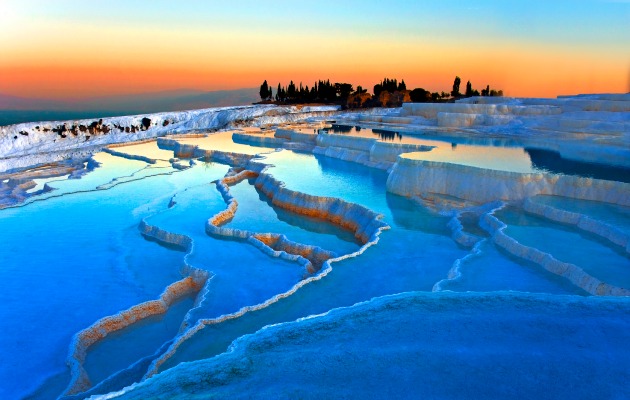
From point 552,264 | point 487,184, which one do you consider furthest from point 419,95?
point 552,264

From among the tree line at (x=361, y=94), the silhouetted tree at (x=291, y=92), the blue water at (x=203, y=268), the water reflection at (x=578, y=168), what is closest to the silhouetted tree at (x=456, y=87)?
the tree line at (x=361, y=94)

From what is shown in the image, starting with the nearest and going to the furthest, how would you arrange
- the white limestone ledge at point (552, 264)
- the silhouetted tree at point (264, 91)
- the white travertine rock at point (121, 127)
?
the white limestone ledge at point (552, 264) < the white travertine rock at point (121, 127) < the silhouetted tree at point (264, 91)

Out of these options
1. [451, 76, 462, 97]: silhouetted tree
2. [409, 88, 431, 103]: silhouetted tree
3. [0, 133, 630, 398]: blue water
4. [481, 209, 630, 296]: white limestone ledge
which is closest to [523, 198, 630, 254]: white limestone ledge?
[0, 133, 630, 398]: blue water

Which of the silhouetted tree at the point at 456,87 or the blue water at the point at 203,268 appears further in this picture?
the silhouetted tree at the point at 456,87

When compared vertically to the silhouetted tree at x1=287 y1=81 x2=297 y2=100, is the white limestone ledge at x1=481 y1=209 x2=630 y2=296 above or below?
below

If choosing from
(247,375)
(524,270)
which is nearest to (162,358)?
(247,375)

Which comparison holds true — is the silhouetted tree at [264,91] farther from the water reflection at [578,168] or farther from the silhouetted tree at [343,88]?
the water reflection at [578,168]

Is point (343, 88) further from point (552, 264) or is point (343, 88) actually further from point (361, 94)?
point (552, 264)

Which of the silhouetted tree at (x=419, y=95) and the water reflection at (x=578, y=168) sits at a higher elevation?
the silhouetted tree at (x=419, y=95)

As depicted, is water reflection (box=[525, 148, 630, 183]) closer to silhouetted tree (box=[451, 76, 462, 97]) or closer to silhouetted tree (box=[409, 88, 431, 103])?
silhouetted tree (box=[409, 88, 431, 103])

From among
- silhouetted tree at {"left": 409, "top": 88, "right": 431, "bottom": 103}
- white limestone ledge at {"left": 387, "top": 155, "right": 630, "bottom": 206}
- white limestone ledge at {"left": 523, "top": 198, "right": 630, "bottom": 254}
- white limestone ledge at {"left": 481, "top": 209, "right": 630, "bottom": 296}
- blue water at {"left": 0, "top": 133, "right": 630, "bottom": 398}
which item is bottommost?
blue water at {"left": 0, "top": 133, "right": 630, "bottom": 398}
